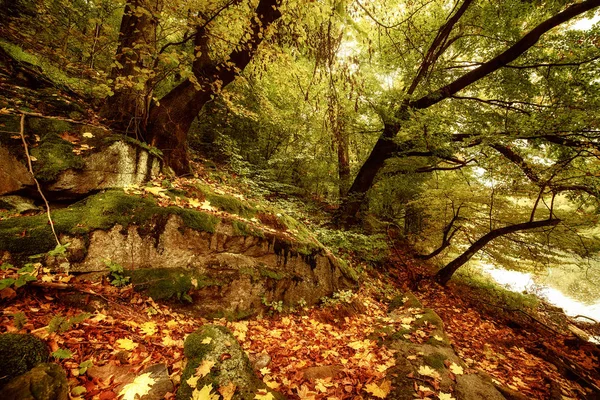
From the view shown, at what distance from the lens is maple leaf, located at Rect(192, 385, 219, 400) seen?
207 centimetres

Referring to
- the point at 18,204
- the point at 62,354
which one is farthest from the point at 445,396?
the point at 18,204

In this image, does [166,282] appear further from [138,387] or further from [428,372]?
[428,372]

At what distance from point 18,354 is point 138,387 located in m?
0.82

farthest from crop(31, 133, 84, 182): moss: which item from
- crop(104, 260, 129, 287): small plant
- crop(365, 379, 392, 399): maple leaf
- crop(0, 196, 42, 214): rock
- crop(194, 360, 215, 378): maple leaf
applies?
crop(365, 379, 392, 399): maple leaf

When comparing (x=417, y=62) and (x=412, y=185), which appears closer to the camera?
(x=417, y=62)

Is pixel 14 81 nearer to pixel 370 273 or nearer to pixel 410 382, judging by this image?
pixel 410 382

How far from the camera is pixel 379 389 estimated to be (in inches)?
111

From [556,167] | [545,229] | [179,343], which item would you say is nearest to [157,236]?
[179,343]

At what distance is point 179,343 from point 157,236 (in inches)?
63.8

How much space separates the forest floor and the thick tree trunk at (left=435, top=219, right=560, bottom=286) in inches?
106

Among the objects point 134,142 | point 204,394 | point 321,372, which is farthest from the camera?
point 134,142

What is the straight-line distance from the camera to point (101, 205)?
3787 millimetres

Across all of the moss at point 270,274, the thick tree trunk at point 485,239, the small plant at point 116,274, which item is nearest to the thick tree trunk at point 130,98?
the small plant at point 116,274

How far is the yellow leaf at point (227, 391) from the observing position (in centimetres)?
215
